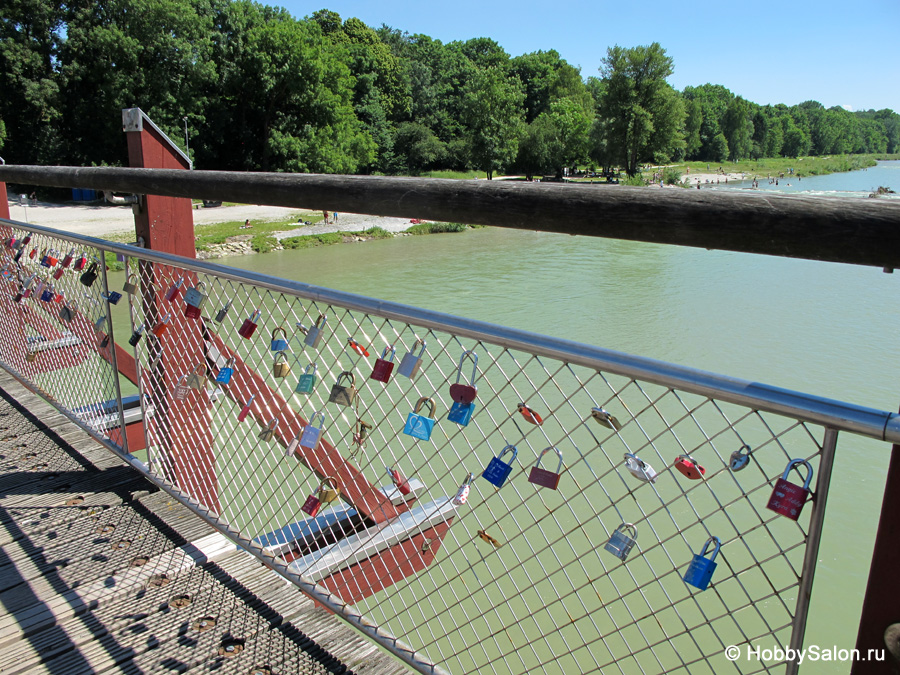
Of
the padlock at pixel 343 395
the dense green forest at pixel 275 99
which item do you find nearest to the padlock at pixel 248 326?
the padlock at pixel 343 395

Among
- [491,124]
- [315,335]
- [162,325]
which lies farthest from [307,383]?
[491,124]

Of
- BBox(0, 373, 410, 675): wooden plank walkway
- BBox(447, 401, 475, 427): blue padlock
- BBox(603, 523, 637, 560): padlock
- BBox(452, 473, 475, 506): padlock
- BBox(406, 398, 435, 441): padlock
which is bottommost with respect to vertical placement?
BBox(0, 373, 410, 675): wooden plank walkway

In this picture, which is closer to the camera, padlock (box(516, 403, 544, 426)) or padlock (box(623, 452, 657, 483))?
padlock (box(623, 452, 657, 483))

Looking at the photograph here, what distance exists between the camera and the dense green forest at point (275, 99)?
3441 cm

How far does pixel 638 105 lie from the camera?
52406 mm

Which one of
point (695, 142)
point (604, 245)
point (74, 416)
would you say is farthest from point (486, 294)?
point (695, 142)

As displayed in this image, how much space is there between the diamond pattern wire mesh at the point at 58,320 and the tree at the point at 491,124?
162 ft

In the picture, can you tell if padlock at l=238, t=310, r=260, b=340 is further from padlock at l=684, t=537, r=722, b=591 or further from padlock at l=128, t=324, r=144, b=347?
padlock at l=684, t=537, r=722, b=591

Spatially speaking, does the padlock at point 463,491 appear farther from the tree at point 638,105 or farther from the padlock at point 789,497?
the tree at point 638,105

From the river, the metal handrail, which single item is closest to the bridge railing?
the metal handrail

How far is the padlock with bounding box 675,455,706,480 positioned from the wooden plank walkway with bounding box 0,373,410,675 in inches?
40.8

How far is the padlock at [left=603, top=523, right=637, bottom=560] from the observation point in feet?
4.00

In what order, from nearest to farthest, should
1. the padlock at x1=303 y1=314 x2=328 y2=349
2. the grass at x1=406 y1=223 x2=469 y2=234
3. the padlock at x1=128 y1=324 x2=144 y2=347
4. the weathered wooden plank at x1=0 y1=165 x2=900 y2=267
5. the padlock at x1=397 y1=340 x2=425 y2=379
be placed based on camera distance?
the weathered wooden plank at x1=0 y1=165 x2=900 y2=267 < the padlock at x1=397 y1=340 x2=425 y2=379 < the padlock at x1=303 y1=314 x2=328 y2=349 < the padlock at x1=128 y1=324 x2=144 y2=347 < the grass at x1=406 y1=223 x2=469 y2=234

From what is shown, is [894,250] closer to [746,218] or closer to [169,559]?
[746,218]
